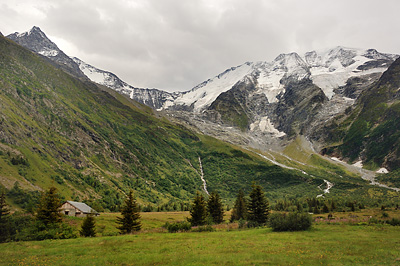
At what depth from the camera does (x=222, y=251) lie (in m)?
27.5

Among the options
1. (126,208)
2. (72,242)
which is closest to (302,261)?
(72,242)

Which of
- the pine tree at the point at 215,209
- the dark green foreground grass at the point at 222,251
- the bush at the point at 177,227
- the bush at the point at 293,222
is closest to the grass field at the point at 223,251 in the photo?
the dark green foreground grass at the point at 222,251

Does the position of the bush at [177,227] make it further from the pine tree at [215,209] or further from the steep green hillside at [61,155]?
the steep green hillside at [61,155]

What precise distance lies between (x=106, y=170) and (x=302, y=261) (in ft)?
507

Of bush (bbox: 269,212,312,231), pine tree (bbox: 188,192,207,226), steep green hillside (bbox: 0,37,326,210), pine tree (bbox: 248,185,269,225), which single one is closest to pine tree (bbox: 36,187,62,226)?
pine tree (bbox: 188,192,207,226)

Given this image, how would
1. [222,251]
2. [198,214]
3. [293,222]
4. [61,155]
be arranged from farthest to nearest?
1. [61,155]
2. [198,214]
3. [293,222]
4. [222,251]

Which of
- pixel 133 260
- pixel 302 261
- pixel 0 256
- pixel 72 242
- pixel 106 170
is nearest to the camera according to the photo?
pixel 302 261

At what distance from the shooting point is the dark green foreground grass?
75.8ft

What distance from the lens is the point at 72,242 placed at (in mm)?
34094

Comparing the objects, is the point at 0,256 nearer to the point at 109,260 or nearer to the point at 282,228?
the point at 109,260

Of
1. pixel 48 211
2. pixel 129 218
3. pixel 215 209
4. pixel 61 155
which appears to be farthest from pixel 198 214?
pixel 61 155

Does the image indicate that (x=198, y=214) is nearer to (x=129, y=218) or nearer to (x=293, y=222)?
(x=129, y=218)

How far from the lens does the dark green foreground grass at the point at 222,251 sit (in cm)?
2309

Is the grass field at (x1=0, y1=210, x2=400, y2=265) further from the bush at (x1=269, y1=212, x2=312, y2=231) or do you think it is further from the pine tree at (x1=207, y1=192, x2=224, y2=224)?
the pine tree at (x1=207, y1=192, x2=224, y2=224)
